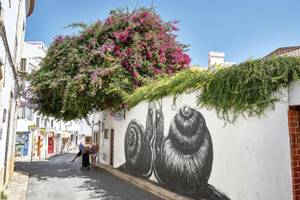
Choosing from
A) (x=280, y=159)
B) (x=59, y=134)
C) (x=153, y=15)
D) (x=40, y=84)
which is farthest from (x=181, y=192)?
(x=59, y=134)

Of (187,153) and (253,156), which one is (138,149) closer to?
(187,153)

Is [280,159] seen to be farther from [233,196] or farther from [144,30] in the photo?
[144,30]

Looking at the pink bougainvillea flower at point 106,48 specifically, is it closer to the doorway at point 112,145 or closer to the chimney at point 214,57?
the doorway at point 112,145

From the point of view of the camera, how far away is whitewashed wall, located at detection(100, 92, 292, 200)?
5.71 meters

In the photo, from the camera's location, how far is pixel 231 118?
277 inches

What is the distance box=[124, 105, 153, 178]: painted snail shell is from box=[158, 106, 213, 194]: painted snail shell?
1495 millimetres

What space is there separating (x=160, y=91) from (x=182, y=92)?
1574mm

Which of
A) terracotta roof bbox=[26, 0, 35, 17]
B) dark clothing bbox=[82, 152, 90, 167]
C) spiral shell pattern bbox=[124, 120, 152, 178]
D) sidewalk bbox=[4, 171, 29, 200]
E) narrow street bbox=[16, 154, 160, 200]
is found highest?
terracotta roof bbox=[26, 0, 35, 17]

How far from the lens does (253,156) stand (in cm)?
631

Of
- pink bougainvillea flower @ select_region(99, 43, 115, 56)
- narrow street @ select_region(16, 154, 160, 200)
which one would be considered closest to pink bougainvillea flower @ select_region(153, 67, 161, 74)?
pink bougainvillea flower @ select_region(99, 43, 115, 56)

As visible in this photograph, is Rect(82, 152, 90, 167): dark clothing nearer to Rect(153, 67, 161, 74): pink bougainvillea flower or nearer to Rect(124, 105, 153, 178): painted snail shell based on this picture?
Rect(124, 105, 153, 178): painted snail shell

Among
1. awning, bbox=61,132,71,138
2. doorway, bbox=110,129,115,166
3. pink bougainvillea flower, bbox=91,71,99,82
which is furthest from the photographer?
awning, bbox=61,132,71,138

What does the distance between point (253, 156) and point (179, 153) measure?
3246mm

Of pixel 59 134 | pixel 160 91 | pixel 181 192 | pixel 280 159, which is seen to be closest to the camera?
pixel 280 159
